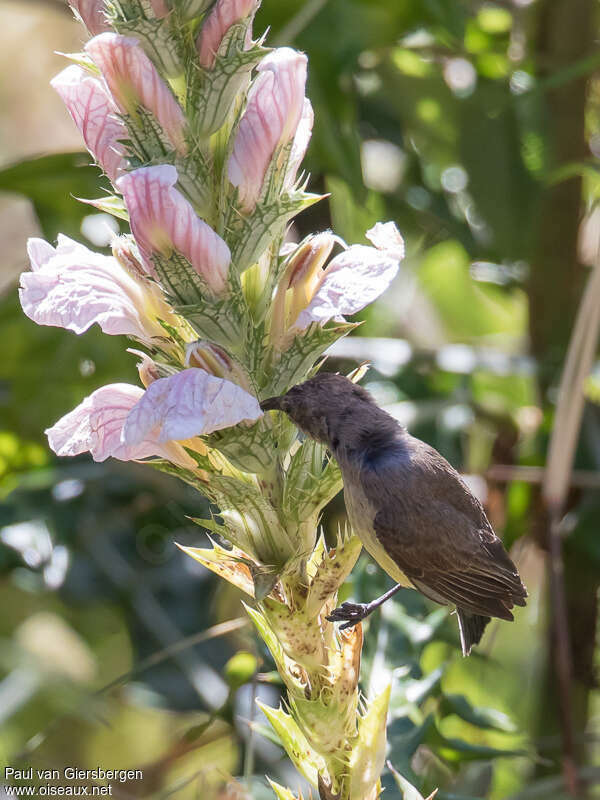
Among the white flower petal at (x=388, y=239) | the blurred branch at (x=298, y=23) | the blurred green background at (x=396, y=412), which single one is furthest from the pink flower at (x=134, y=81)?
the blurred branch at (x=298, y=23)

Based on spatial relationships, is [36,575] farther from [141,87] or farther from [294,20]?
[141,87]

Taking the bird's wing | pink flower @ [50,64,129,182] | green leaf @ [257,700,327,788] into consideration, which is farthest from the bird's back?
pink flower @ [50,64,129,182]

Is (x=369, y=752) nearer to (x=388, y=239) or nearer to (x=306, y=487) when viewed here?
(x=306, y=487)

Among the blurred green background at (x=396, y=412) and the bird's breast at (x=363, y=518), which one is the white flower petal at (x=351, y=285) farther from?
the blurred green background at (x=396, y=412)

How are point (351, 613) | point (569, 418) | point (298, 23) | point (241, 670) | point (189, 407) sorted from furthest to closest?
point (298, 23) → point (569, 418) → point (241, 670) → point (351, 613) → point (189, 407)

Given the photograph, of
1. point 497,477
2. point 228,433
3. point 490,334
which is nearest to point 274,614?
Result: point 228,433

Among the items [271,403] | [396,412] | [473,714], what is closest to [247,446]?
[271,403]
